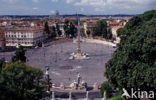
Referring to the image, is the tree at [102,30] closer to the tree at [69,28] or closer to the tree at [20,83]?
the tree at [69,28]

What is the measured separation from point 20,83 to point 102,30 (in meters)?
60.4

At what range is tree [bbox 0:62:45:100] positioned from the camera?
42.7 ft

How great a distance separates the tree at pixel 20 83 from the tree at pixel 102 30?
55.5 meters

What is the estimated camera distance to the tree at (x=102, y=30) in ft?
227

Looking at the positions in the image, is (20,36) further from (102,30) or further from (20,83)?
(20,83)

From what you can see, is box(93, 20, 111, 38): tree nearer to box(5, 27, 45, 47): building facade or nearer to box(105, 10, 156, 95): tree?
box(5, 27, 45, 47): building facade

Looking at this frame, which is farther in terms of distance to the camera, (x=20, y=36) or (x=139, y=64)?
(x=20, y=36)

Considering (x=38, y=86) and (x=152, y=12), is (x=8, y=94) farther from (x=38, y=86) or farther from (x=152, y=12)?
(x=152, y=12)

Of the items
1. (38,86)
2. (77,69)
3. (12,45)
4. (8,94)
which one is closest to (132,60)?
(38,86)

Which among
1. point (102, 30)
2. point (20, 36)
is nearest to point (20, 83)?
point (20, 36)

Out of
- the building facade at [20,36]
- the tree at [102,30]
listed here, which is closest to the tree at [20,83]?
the building facade at [20,36]

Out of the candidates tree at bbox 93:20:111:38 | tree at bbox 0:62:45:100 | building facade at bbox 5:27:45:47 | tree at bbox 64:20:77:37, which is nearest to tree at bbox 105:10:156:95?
tree at bbox 0:62:45:100

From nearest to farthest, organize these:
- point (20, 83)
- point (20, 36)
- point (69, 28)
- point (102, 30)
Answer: point (20, 83) → point (20, 36) → point (69, 28) → point (102, 30)

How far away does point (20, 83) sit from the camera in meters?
14.0
